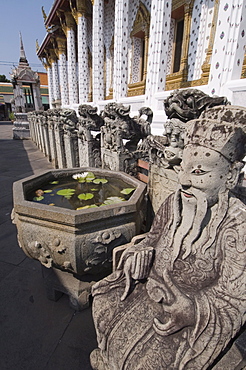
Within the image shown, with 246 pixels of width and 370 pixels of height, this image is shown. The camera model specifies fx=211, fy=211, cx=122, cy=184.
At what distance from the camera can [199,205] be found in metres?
1.13

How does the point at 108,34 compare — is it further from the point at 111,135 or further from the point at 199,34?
the point at 111,135

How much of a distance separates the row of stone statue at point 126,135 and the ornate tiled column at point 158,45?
2.20m

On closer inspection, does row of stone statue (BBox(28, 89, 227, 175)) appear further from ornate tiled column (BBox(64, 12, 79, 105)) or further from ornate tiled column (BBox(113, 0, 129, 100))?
ornate tiled column (BBox(64, 12, 79, 105))

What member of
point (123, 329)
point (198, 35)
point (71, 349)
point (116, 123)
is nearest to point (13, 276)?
point (71, 349)

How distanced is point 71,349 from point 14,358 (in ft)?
1.40

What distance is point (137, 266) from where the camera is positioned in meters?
1.35

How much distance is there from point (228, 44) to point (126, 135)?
237 cm

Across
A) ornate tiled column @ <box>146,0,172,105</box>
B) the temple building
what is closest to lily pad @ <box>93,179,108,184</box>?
the temple building

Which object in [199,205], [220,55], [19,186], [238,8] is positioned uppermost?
[238,8]

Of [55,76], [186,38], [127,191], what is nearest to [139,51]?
[186,38]

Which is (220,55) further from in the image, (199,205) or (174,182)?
(199,205)

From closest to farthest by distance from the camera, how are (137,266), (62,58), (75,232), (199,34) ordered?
(137,266), (75,232), (199,34), (62,58)

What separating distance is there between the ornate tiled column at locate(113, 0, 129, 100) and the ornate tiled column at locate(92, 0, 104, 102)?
1828mm

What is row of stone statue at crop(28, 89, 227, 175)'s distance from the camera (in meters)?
1.91
